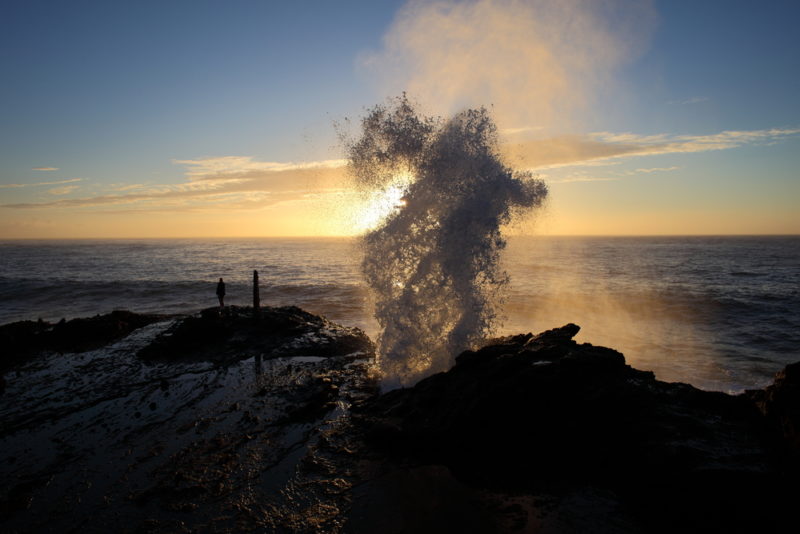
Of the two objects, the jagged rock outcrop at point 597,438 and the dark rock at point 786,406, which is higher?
the dark rock at point 786,406

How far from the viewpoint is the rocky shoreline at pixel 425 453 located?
18.4 feet

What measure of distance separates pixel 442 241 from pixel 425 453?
19.2ft

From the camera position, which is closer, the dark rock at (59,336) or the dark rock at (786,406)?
the dark rock at (786,406)

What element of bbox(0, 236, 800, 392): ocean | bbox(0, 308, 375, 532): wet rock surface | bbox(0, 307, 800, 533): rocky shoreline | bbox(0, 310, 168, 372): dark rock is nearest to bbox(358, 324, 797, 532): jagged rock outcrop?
bbox(0, 307, 800, 533): rocky shoreline

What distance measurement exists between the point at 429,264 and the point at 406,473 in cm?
594

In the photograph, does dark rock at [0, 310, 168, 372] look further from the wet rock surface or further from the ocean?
the ocean

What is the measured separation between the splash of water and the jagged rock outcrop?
2507 mm

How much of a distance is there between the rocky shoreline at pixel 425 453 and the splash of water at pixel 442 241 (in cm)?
217

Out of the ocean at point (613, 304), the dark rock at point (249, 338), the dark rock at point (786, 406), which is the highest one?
the dark rock at point (786, 406)

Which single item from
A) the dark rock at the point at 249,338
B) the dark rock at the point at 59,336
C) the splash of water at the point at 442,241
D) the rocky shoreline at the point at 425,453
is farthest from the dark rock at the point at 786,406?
the dark rock at the point at 59,336

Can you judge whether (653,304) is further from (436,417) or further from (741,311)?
(436,417)

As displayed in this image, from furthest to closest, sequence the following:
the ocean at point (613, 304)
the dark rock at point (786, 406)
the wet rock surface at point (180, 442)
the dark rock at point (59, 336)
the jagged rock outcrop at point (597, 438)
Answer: the ocean at point (613, 304) → the dark rock at point (59, 336) → the dark rock at point (786, 406) → the wet rock surface at point (180, 442) → the jagged rock outcrop at point (597, 438)

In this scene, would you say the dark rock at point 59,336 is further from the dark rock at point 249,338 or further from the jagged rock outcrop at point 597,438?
the jagged rock outcrop at point 597,438

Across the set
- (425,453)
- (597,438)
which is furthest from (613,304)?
(425,453)
